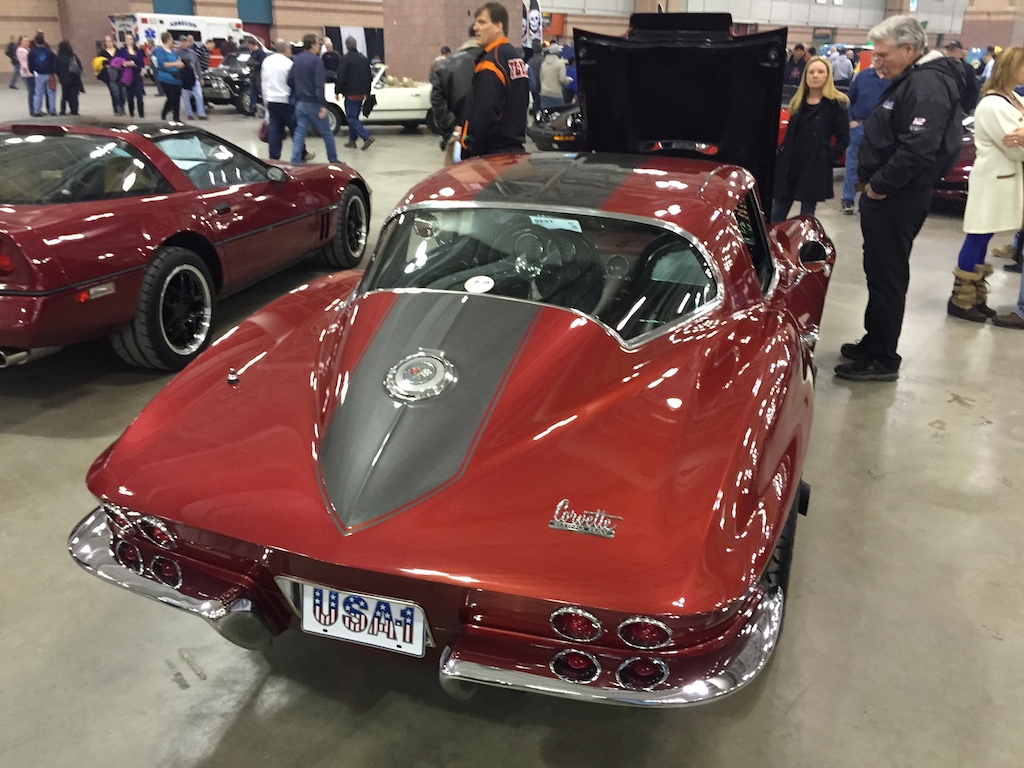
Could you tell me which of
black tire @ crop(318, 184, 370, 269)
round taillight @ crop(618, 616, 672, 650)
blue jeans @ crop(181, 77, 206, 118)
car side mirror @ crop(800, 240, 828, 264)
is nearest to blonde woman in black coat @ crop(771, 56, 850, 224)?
car side mirror @ crop(800, 240, 828, 264)

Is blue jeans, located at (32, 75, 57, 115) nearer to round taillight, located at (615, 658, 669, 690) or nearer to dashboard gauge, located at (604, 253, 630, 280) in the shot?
dashboard gauge, located at (604, 253, 630, 280)

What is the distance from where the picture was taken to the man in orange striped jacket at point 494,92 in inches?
201

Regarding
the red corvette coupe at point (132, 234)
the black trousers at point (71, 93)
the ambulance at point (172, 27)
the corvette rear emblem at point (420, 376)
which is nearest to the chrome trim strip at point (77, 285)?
the red corvette coupe at point (132, 234)

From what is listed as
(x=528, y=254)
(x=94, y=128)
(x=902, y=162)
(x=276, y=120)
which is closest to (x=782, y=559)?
(x=528, y=254)

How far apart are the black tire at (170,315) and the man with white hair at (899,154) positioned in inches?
148

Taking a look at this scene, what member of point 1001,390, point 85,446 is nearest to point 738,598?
point 85,446

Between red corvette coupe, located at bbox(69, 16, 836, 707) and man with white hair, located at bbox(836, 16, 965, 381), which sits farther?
man with white hair, located at bbox(836, 16, 965, 381)

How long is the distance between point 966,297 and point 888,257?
1.70 meters

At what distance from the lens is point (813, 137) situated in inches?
236

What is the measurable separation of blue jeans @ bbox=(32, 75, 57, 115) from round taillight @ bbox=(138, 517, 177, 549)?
→ 52.4 feet

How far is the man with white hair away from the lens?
388 centimetres

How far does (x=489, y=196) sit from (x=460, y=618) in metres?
1.61

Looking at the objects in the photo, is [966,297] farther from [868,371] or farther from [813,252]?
[813,252]

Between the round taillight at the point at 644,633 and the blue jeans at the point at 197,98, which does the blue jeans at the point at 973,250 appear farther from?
the blue jeans at the point at 197,98
